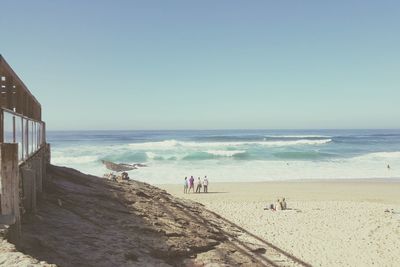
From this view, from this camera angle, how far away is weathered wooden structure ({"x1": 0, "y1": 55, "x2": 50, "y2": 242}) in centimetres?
486

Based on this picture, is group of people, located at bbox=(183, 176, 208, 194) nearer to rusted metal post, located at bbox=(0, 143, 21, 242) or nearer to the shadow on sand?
the shadow on sand

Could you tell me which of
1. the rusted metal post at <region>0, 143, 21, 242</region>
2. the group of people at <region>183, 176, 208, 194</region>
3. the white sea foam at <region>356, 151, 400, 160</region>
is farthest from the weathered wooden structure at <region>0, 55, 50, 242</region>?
the white sea foam at <region>356, 151, 400, 160</region>

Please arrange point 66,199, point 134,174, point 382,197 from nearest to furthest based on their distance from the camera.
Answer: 1. point 66,199
2. point 382,197
3. point 134,174

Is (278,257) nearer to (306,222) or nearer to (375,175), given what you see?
(306,222)

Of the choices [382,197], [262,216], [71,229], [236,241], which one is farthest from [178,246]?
[382,197]

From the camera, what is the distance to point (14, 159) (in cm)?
495

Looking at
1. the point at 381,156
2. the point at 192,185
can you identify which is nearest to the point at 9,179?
the point at 192,185

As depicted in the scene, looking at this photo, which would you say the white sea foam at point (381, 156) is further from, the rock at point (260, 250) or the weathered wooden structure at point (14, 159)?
the weathered wooden structure at point (14, 159)

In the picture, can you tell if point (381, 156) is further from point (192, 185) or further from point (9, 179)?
point (9, 179)

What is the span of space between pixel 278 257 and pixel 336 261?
1.81 metres

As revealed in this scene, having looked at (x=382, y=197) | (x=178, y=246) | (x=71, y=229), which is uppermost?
(x=71, y=229)

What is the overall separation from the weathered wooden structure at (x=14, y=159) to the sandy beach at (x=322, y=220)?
23.2 ft

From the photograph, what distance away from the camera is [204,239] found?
987cm

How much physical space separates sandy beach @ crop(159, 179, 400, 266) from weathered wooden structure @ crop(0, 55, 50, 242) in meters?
7.07
